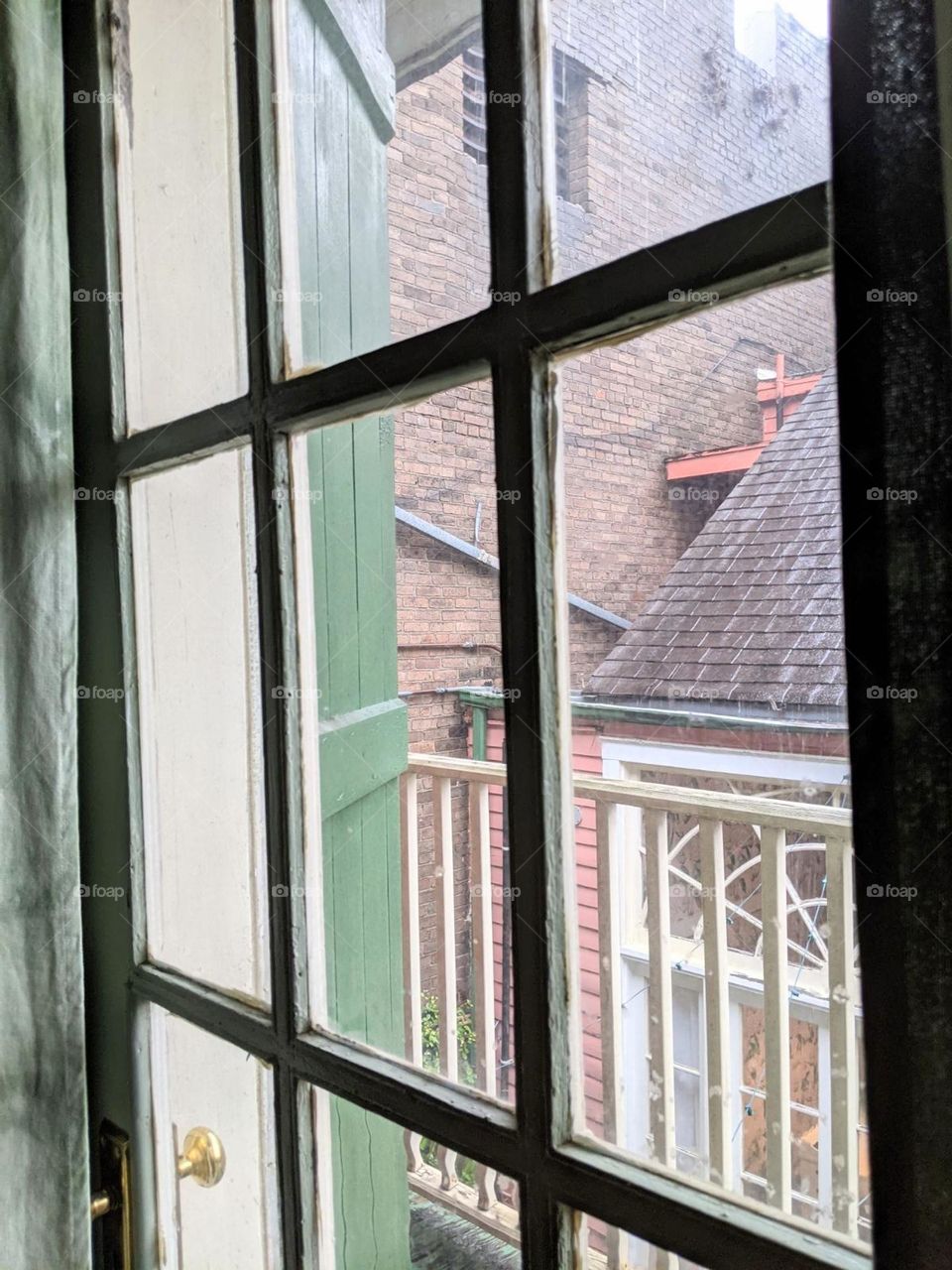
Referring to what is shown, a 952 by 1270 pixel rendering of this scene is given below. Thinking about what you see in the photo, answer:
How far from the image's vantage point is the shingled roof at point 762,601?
713 mm

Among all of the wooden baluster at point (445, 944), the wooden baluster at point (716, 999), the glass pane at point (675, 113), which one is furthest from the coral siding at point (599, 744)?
the wooden baluster at point (445, 944)

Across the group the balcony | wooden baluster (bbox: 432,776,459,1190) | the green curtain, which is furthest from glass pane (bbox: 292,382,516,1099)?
wooden baluster (bbox: 432,776,459,1190)

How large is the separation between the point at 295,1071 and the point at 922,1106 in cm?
62

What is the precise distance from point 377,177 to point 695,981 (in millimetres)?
2347

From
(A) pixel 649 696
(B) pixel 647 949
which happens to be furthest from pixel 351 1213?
(B) pixel 647 949

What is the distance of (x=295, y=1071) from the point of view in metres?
0.84

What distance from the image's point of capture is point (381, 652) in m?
1.20

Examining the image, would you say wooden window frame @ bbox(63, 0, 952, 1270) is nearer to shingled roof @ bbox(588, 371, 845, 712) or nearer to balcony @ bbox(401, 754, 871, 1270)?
shingled roof @ bbox(588, 371, 845, 712)

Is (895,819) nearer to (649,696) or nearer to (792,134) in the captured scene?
(792,134)

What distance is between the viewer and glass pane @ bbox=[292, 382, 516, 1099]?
914 millimetres

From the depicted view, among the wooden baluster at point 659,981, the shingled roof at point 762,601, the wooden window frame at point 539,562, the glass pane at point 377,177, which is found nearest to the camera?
the wooden window frame at point 539,562

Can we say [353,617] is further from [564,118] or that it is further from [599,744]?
[564,118]

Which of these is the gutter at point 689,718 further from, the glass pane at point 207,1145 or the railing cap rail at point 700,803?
the railing cap rail at point 700,803

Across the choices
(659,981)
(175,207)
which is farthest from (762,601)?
(659,981)
